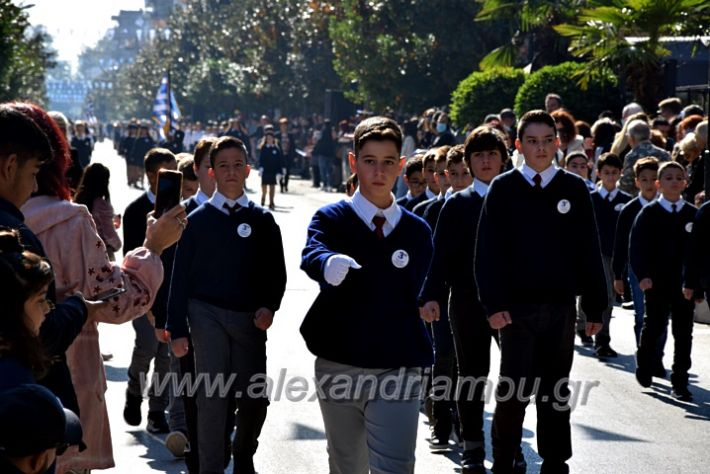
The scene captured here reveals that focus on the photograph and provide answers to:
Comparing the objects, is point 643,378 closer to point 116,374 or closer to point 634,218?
point 634,218

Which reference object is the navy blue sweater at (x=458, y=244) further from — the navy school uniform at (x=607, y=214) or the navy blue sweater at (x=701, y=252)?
the navy school uniform at (x=607, y=214)

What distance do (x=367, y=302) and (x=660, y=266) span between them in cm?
529

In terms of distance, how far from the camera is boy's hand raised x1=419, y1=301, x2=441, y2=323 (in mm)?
7000

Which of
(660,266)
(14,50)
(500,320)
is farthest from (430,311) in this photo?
(14,50)

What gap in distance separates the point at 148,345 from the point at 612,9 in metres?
12.4

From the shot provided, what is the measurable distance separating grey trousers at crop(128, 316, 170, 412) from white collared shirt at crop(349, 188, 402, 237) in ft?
11.6

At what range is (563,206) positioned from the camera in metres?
7.09

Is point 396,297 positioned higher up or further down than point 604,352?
higher up

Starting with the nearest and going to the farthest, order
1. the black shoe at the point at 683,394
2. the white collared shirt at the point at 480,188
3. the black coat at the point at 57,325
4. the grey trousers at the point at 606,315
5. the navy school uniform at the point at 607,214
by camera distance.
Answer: the black coat at the point at 57,325 → the white collared shirt at the point at 480,188 → the black shoe at the point at 683,394 → the grey trousers at the point at 606,315 → the navy school uniform at the point at 607,214

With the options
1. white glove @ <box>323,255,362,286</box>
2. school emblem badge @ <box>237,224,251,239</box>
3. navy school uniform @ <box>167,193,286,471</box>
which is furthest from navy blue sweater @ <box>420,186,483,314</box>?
white glove @ <box>323,255,362,286</box>

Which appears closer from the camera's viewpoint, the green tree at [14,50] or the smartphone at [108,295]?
the smartphone at [108,295]

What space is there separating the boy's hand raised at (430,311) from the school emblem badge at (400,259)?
1299 mm

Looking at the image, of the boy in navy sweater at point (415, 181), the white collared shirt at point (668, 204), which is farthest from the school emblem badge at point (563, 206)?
the white collared shirt at point (668, 204)

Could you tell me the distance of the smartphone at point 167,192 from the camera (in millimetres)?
5402
